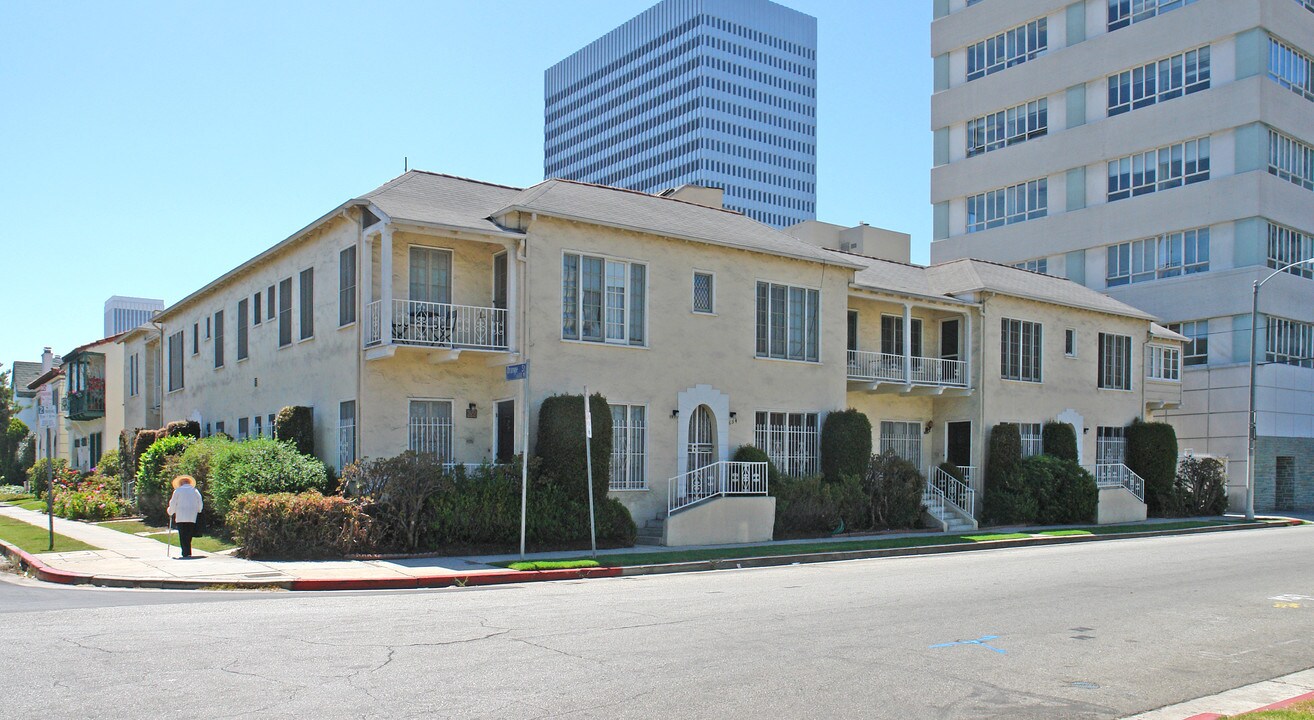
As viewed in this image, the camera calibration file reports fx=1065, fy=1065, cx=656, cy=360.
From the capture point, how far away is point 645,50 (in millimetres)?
171250

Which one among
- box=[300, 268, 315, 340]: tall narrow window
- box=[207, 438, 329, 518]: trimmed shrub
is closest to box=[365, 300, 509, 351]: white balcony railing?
box=[207, 438, 329, 518]: trimmed shrub

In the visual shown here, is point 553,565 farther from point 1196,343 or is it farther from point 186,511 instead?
point 1196,343

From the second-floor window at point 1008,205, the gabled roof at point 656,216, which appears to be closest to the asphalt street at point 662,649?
the gabled roof at point 656,216

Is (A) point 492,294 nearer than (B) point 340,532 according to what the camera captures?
No

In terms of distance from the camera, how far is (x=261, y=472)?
20.1m

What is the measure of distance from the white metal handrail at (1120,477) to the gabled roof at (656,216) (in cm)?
1185

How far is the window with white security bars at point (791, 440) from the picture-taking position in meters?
24.9

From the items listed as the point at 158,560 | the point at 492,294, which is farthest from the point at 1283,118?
the point at 158,560

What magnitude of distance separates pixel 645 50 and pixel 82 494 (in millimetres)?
153334

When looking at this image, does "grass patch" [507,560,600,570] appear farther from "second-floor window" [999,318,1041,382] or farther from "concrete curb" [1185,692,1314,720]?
"second-floor window" [999,318,1041,382]

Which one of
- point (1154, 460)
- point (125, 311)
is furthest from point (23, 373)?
point (1154, 460)

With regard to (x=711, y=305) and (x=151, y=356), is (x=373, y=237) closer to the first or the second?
(x=711, y=305)

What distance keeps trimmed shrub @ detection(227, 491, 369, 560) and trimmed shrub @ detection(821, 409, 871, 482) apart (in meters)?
11.6

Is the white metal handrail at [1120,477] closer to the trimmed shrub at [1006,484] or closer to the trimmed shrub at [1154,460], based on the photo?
the trimmed shrub at [1154,460]
